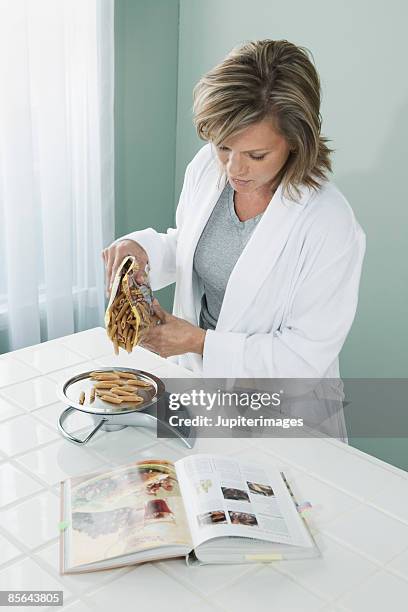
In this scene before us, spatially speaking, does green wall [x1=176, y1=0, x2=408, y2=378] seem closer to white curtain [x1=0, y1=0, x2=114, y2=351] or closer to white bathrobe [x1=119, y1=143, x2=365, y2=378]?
white curtain [x1=0, y1=0, x2=114, y2=351]

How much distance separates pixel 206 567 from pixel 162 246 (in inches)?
43.0

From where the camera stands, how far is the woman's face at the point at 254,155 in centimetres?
166

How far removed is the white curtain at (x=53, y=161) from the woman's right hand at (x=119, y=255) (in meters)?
0.80

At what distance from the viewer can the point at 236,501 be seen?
131 cm

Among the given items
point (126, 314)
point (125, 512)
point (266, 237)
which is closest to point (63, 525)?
point (125, 512)

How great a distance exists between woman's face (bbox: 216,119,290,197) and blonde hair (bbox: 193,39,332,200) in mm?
19

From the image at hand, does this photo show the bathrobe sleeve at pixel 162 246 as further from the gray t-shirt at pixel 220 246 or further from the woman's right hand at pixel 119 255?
the gray t-shirt at pixel 220 246

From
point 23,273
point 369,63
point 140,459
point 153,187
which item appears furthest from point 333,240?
point 153,187

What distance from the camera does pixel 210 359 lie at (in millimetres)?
1789

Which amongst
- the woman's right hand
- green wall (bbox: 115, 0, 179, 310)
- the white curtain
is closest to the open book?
the woman's right hand

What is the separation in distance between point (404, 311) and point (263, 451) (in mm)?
1198

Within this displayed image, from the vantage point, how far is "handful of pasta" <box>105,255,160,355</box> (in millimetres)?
1688

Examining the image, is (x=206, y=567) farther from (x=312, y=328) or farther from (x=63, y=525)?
(x=312, y=328)

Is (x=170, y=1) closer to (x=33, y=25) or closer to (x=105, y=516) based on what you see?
(x=33, y=25)
